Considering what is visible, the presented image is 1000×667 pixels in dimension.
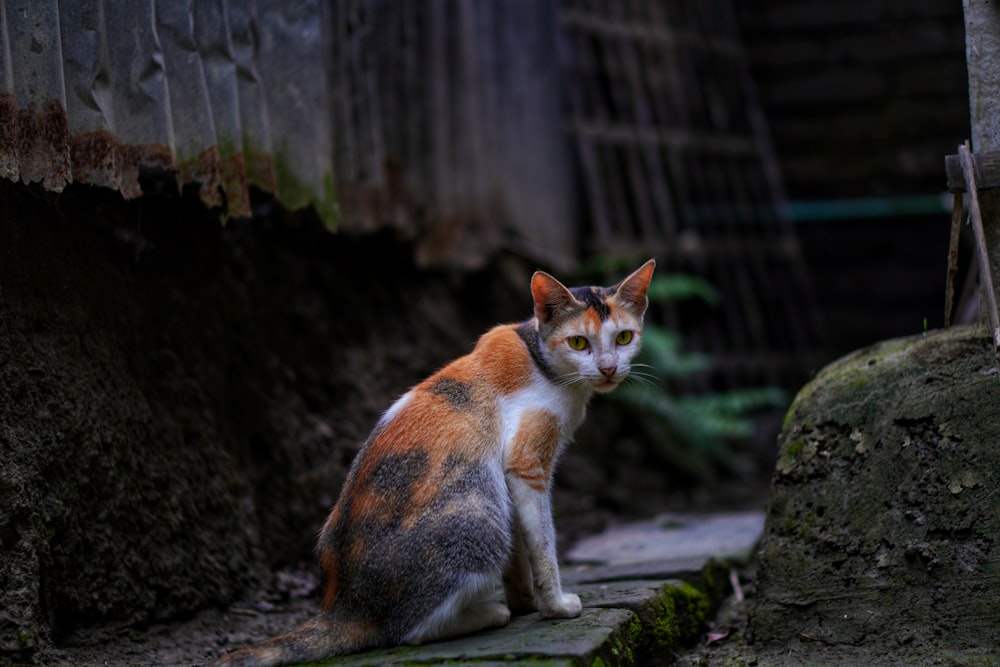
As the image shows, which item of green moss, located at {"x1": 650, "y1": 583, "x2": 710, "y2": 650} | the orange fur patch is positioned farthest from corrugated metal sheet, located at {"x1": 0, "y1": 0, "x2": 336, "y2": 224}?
green moss, located at {"x1": 650, "y1": 583, "x2": 710, "y2": 650}

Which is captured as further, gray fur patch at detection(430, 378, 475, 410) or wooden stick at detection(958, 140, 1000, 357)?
gray fur patch at detection(430, 378, 475, 410)

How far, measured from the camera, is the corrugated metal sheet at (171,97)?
3.11 meters

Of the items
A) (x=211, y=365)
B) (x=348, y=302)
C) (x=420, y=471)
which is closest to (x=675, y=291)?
(x=348, y=302)

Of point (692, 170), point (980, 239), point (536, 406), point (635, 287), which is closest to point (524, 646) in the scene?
point (536, 406)

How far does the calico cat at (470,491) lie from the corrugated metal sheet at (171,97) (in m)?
1.26

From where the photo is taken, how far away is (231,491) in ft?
13.5

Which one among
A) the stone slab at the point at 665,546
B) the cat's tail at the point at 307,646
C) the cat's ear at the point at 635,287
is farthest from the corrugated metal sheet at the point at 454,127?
the cat's tail at the point at 307,646

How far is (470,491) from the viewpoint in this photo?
3098 mm

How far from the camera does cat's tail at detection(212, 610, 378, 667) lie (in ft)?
9.27

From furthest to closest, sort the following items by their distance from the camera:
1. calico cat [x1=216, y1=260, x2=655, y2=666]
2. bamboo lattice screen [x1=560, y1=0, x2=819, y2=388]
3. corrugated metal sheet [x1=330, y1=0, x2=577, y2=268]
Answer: bamboo lattice screen [x1=560, y1=0, x2=819, y2=388] < corrugated metal sheet [x1=330, y1=0, x2=577, y2=268] < calico cat [x1=216, y1=260, x2=655, y2=666]

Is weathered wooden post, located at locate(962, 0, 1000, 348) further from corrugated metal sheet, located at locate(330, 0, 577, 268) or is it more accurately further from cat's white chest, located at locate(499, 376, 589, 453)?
corrugated metal sheet, located at locate(330, 0, 577, 268)

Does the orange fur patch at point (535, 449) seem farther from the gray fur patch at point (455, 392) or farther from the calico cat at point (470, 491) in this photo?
the gray fur patch at point (455, 392)

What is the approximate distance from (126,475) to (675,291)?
17.2ft

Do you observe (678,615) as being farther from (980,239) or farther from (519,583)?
(980,239)
